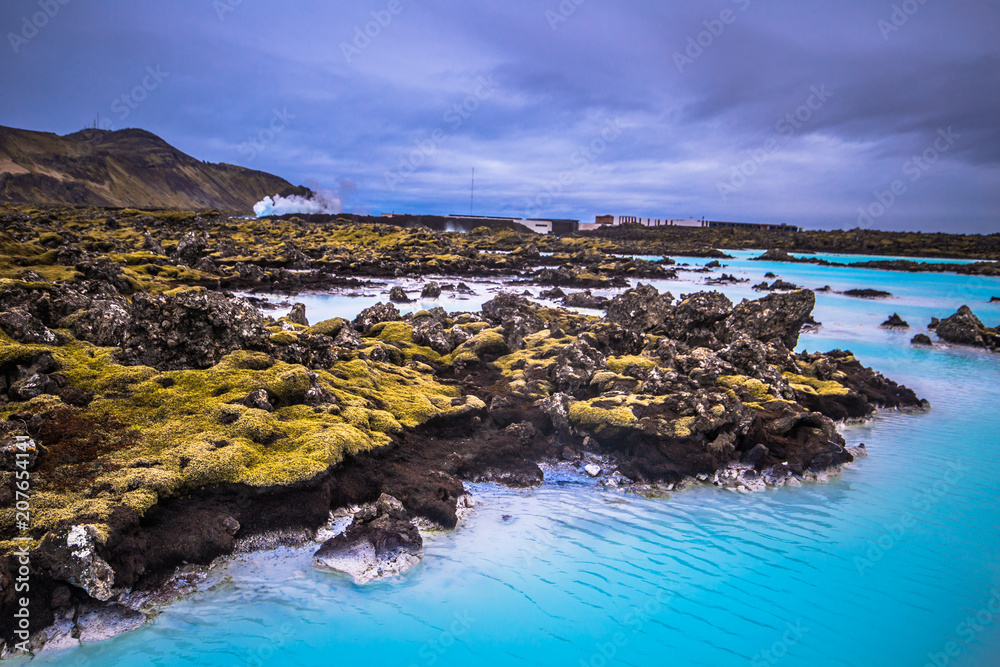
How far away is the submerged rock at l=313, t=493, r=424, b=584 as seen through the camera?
289 inches

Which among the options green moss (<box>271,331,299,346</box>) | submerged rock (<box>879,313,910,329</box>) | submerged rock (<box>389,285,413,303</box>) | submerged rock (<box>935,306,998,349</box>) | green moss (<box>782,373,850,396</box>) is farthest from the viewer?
submerged rock (<box>389,285,413,303</box>)

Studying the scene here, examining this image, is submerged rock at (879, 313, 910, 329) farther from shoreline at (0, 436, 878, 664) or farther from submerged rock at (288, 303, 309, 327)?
submerged rock at (288, 303, 309, 327)

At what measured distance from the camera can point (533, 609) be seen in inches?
279

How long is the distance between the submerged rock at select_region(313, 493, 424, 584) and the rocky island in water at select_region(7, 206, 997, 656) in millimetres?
35

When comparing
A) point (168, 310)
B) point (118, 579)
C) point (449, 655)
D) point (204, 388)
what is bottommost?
point (449, 655)

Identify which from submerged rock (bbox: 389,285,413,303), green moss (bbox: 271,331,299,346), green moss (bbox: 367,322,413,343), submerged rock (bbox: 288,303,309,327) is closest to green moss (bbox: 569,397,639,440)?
green moss (bbox: 271,331,299,346)

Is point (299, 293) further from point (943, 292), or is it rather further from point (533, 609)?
point (943, 292)

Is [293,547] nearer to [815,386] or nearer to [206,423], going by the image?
[206,423]

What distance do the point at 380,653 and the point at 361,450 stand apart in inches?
153

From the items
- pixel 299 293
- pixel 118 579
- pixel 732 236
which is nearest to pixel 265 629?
pixel 118 579

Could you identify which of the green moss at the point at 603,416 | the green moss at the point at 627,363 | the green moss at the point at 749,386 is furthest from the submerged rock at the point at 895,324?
the green moss at the point at 603,416

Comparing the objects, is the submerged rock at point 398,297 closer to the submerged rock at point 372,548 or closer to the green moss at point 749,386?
the green moss at point 749,386

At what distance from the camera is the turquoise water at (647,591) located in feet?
20.8

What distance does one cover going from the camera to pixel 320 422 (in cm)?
987
